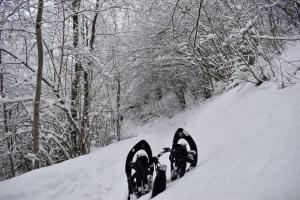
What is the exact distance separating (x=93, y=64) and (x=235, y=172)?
6.66 metres

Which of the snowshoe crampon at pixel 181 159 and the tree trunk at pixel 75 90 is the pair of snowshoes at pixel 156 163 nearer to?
the snowshoe crampon at pixel 181 159

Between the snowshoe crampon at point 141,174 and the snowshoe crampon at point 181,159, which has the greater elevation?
the snowshoe crampon at point 181,159

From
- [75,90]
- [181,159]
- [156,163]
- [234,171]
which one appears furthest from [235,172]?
[75,90]

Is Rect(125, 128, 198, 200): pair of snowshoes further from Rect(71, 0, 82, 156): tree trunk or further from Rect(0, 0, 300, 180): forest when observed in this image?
Rect(71, 0, 82, 156): tree trunk

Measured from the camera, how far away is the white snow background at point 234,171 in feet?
3.69

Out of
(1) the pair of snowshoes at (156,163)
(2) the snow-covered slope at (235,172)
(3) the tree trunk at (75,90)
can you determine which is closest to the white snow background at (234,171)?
(2) the snow-covered slope at (235,172)

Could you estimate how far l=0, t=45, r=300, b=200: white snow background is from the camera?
112 centimetres

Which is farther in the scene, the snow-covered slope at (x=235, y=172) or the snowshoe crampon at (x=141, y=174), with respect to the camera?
the snowshoe crampon at (x=141, y=174)

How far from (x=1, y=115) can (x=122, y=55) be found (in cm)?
426

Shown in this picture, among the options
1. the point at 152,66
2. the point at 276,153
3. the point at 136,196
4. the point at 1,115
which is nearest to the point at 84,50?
the point at 152,66

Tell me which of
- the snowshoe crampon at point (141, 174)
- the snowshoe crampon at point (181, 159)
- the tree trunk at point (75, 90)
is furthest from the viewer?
the tree trunk at point (75, 90)

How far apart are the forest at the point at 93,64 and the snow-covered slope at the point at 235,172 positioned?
1681 millimetres

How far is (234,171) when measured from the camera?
1407 mm

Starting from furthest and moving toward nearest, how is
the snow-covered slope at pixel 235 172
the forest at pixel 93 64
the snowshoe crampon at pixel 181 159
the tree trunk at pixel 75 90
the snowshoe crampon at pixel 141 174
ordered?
the tree trunk at pixel 75 90 → the forest at pixel 93 64 → the snowshoe crampon at pixel 141 174 → the snowshoe crampon at pixel 181 159 → the snow-covered slope at pixel 235 172
